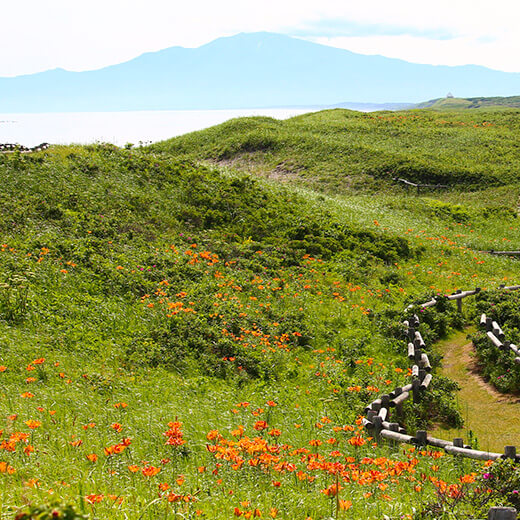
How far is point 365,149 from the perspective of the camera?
140ft

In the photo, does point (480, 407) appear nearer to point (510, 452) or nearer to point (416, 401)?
point (416, 401)

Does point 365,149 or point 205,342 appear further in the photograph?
point 365,149

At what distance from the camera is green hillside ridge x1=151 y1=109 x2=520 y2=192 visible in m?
38.0

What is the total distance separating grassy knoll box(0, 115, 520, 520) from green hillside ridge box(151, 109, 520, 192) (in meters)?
12.4

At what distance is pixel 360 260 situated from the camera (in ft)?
62.0

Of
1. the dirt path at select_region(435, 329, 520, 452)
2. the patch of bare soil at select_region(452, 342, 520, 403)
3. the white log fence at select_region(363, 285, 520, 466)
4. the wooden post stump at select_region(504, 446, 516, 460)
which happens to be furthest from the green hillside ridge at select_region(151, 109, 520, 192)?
the wooden post stump at select_region(504, 446, 516, 460)

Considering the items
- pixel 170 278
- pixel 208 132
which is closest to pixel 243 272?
pixel 170 278

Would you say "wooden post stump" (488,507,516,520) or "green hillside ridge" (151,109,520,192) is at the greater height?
"green hillside ridge" (151,109,520,192)

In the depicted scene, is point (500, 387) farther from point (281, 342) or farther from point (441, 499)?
point (441, 499)

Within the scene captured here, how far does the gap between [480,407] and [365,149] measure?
35.0m

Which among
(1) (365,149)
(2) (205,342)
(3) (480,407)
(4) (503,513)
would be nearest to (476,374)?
(3) (480,407)

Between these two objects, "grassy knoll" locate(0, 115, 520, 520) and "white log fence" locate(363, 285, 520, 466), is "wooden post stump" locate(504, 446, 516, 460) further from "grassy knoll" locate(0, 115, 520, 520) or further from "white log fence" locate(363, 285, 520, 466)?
"grassy knoll" locate(0, 115, 520, 520)

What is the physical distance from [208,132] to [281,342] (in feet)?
136

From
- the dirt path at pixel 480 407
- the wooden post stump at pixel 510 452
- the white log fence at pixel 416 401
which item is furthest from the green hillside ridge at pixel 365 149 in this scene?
the wooden post stump at pixel 510 452
